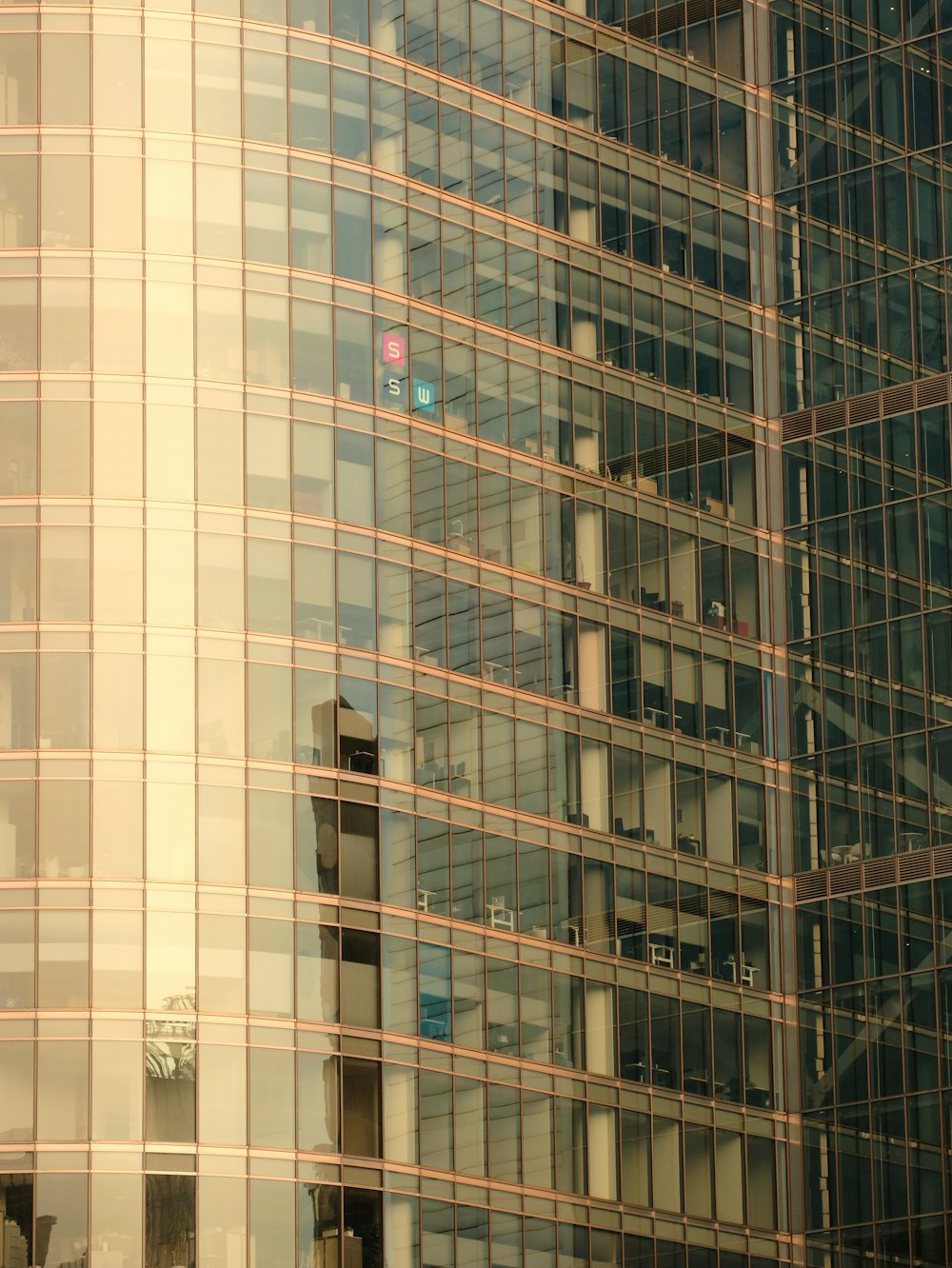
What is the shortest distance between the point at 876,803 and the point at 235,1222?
25.4 m

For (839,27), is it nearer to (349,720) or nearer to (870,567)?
(870,567)

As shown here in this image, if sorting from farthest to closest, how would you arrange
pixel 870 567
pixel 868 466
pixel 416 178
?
pixel 868 466 < pixel 870 567 < pixel 416 178

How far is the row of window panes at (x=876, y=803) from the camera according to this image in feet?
276

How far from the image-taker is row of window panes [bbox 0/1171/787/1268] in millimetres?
68438

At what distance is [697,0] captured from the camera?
9150cm

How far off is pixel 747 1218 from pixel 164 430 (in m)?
28.1

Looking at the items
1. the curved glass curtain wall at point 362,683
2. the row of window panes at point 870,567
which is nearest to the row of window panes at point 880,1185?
the curved glass curtain wall at point 362,683

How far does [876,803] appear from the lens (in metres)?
85.5

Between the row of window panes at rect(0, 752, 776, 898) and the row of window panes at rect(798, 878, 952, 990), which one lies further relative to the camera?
the row of window panes at rect(798, 878, 952, 990)

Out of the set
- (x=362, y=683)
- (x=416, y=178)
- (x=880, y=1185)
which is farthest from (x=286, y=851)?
(x=880, y=1185)

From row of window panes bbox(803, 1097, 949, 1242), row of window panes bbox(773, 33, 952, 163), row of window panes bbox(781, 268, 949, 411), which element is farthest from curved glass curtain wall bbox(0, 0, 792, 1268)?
row of window panes bbox(773, 33, 952, 163)

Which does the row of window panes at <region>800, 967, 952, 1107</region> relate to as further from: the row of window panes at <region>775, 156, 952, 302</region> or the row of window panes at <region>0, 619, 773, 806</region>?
the row of window panes at <region>775, 156, 952, 302</region>

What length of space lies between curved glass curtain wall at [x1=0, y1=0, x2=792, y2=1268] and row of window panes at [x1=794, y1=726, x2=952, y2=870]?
1643 millimetres

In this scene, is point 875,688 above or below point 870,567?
below
